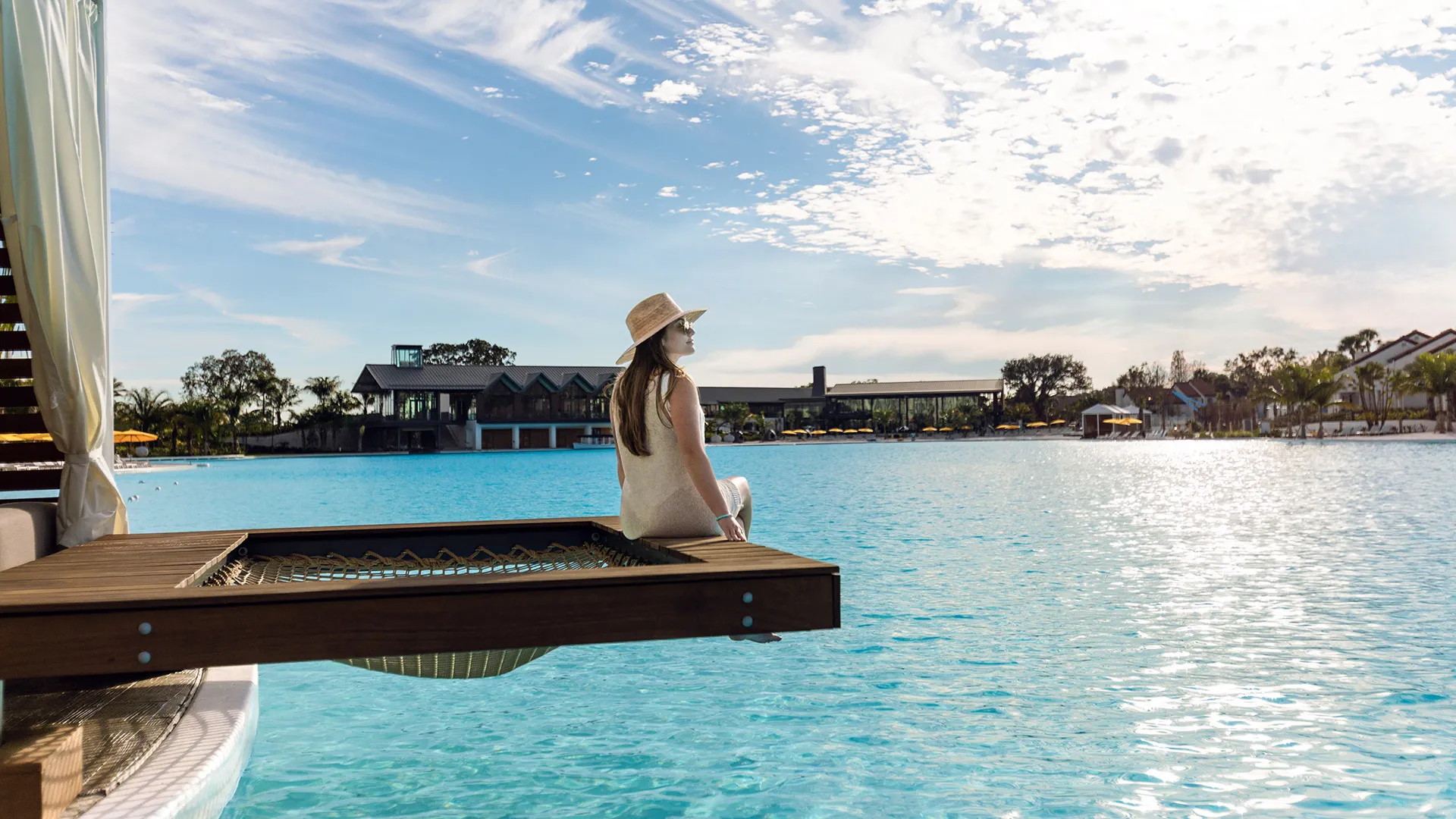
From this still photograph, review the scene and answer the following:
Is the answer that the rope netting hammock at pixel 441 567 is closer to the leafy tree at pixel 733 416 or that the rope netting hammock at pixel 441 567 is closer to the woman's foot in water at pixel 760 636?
the woman's foot in water at pixel 760 636

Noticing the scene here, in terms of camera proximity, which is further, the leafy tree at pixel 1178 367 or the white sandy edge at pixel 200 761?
the leafy tree at pixel 1178 367

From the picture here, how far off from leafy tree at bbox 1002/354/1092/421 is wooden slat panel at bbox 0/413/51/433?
7517 cm

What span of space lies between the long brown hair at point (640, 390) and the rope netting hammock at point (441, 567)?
44 cm

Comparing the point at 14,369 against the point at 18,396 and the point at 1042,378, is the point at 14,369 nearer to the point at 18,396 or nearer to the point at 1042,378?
the point at 18,396

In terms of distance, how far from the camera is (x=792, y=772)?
13.1 ft

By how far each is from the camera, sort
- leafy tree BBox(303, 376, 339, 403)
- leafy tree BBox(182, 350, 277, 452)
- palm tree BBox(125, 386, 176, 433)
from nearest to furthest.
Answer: palm tree BBox(125, 386, 176, 433)
leafy tree BBox(303, 376, 339, 403)
leafy tree BBox(182, 350, 277, 452)

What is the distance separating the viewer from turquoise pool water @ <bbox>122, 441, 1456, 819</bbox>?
3.70 metres

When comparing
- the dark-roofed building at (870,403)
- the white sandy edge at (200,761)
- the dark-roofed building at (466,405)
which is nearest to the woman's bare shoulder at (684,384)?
the white sandy edge at (200,761)

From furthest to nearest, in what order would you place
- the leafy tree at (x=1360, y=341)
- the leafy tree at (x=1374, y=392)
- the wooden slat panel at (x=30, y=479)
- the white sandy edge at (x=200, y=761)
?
the leafy tree at (x=1360, y=341) < the leafy tree at (x=1374, y=392) < the wooden slat panel at (x=30, y=479) < the white sandy edge at (x=200, y=761)

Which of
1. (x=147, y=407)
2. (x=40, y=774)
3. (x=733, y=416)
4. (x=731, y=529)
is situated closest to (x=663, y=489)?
(x=731, y=529)

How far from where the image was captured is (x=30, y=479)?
3.90 m

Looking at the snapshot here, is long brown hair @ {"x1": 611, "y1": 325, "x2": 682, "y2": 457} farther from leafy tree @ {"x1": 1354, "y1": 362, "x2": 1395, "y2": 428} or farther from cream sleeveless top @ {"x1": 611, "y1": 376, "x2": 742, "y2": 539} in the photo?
leafy tree @ {"x1": 1354, "y1": 362, "x2": 1395, "y2": 428}

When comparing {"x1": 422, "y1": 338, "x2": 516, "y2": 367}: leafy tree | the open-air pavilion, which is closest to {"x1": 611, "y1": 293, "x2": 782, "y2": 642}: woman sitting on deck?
the open-air pavilion

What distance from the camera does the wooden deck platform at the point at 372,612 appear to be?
79.5 inches
